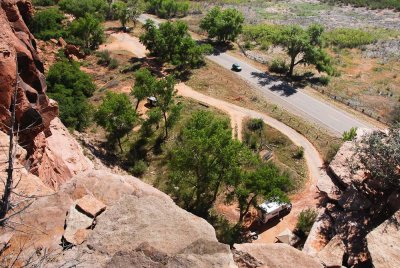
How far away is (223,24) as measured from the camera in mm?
103812

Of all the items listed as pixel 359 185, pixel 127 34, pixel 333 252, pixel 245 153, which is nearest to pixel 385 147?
pixel 359 185

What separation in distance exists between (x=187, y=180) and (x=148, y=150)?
1576 cm

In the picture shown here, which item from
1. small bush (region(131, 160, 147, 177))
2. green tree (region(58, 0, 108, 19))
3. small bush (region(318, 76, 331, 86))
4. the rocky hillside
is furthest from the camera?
green tree (region(58, 0, 108, 19))

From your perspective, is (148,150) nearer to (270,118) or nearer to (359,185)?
(270,118)

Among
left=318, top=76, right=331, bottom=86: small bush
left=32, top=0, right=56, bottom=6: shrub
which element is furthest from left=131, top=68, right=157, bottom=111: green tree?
left=32, top=0, right=56, bottom=6: shrub

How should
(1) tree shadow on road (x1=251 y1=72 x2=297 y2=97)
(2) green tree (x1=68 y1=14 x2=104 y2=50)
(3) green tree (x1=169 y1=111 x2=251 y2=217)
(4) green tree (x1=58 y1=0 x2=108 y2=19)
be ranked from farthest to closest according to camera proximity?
1. (4) green tree (x1=58 y1=0 x2=108 y2=19)
2. (2) green tree (x1=68 y1=14 x2=104 y2=50)
3. (1) tree shadow on road (x1=251 y1=72 x2=297 y2=97)
4. (3) green tree (x1=169 y1=111 x2=251 y2=217)

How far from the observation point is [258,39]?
115 m

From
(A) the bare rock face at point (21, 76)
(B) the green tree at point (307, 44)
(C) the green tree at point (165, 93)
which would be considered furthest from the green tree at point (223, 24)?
(A) the bare rock face at point (21, 76)

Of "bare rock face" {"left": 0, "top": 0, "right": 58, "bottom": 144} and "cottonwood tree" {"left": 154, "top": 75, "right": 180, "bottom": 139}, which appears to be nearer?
"bare rock face" {"left": 0, "top": 0, "right": 58, "bottom": 144}

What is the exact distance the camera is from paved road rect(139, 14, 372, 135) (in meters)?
70.7

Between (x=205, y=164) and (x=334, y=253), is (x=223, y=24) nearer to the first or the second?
(x=205, y=164)

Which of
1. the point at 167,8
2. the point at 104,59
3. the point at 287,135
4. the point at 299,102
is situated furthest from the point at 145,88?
the point at 167,8

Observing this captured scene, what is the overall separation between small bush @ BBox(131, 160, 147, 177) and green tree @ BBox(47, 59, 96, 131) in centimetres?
1204

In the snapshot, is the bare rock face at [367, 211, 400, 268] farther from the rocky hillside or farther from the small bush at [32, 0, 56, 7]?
the small bush at [32, 0, 56, 7]
